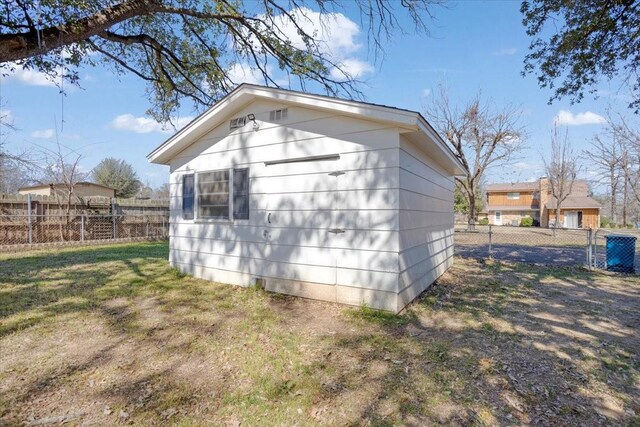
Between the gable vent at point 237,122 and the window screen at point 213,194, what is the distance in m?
0.87

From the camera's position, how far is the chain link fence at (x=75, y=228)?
10969 mm

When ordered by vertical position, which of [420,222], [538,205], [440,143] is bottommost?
[420,222]

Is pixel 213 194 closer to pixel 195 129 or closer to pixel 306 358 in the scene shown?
pixel 195 129

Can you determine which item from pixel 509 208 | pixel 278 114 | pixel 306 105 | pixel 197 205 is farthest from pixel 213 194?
pixel 509 208

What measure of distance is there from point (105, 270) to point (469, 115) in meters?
22.2

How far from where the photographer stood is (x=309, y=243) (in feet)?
17.7

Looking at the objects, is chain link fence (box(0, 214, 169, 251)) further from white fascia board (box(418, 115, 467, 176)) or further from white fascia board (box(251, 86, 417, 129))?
white fascia board (box(418, 115, 467, 176))

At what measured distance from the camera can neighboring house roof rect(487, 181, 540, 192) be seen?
38819mm

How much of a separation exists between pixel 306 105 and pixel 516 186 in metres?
43.0

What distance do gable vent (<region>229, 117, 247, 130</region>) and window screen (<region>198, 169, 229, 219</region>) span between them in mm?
871

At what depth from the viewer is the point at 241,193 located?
6.19 meters

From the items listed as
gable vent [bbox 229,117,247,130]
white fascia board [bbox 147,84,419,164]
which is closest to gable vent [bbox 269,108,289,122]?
white fascia board [bbox 147,84,419,164]

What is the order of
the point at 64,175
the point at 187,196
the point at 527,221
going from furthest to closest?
1. the point at 527,221
2. the point at 64,175
3. the point at 187,196

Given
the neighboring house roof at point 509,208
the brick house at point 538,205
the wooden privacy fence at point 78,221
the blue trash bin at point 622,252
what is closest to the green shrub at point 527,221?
the brick house at point 538,205
